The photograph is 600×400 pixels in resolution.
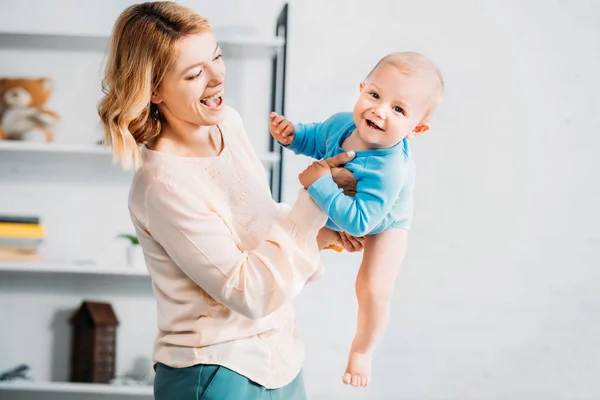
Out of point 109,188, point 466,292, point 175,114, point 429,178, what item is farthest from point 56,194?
point 175,114

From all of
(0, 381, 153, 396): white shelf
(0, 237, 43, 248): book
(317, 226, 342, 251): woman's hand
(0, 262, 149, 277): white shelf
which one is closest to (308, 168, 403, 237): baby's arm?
(317, 226, 342, 251): woman's hand

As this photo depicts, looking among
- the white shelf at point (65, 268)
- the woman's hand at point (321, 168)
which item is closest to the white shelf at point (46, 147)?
the white shelf at point (65, 268)

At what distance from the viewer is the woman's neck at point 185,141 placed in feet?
4.63

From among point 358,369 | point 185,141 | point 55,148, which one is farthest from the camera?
point 55,148

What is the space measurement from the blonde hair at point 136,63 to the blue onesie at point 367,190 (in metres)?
0.32

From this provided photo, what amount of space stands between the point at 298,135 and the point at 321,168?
0.76 ft

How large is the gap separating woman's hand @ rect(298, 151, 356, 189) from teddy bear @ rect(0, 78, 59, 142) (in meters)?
1.92

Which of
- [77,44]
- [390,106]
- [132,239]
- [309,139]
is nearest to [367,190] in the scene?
[390,106]

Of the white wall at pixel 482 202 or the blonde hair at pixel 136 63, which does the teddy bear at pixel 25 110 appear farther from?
the blonde hair at pixel 136 63

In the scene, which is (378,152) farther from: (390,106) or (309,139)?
(309,139)

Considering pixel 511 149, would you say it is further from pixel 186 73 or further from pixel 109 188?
pixel 186 73

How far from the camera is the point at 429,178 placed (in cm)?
319

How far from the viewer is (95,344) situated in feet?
10.0

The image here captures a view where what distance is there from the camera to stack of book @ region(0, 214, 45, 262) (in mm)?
2941
